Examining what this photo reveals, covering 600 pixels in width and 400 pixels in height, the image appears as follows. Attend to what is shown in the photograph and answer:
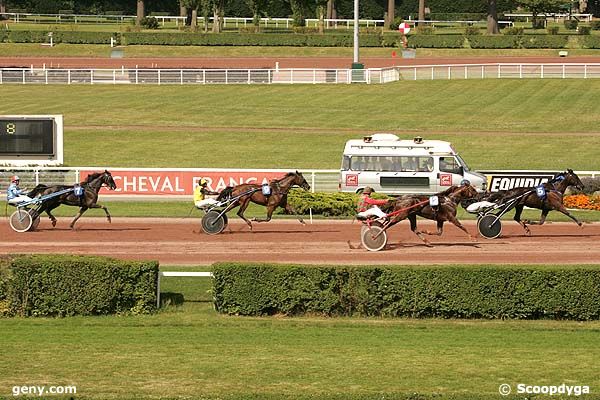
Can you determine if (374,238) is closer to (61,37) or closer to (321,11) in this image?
(61,37)

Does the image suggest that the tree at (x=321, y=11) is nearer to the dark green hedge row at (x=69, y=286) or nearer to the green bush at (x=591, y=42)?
the green bush at (x=591, y=42)

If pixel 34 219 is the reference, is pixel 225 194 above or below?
above

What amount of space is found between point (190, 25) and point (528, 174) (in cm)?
5298

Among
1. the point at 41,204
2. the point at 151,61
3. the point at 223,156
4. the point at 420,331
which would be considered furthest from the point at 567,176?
the point at 151,61

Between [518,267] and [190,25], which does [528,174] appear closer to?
[518,267]

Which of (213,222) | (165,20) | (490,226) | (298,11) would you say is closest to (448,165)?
(490,226)

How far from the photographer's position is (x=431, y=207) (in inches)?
877

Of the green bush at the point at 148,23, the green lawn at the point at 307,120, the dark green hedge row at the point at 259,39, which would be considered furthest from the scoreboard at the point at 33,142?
the green bush at the point at 148,23

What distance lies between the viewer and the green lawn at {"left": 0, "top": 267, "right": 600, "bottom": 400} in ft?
42.6

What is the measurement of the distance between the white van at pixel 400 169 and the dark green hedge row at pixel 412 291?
12836mm

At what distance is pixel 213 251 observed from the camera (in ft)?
75.3

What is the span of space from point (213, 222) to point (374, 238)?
3.91 m

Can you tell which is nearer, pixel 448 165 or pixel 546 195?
pixel 546 195

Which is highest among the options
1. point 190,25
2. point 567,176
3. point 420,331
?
point 190,25
